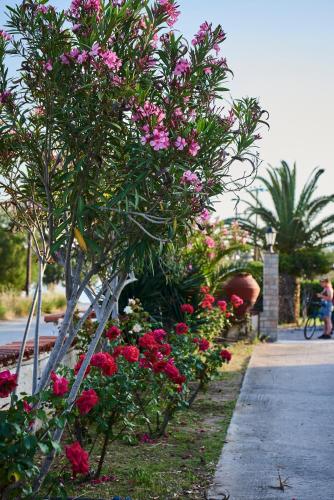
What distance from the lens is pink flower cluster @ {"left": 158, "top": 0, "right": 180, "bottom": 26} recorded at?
178 inches

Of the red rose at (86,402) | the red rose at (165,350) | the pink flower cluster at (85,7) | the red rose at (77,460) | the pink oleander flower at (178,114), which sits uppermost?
the pink flower cluster at (85,7)

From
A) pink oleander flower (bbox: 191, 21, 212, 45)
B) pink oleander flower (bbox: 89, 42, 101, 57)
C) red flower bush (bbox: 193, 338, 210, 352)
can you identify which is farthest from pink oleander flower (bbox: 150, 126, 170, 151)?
red flower bush (bbox: 193, 338, 210, 352)

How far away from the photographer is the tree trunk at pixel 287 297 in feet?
90.7

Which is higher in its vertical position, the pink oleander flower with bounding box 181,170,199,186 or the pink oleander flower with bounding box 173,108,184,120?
the pink oleander flower with bounding box 173,108,184,120

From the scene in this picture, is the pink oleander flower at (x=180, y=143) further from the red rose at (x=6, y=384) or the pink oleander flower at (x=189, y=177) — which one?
the red rose at (x=6, y=384)

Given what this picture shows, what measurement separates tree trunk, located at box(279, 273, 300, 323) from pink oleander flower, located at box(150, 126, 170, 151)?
2379 centimetres

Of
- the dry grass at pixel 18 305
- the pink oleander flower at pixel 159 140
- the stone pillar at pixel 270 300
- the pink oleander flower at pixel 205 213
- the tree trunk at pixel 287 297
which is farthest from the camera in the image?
the tree trunk at pixel 287 297

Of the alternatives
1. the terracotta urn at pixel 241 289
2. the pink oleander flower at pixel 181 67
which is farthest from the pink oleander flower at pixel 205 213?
the terracotta urn at pixel 241 289

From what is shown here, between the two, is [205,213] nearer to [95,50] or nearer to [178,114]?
[178,114]

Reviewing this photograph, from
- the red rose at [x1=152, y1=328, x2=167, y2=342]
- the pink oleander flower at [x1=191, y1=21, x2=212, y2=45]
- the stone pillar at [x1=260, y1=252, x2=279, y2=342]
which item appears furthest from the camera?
the stone pillar at [x1=260, y1=252, x2=279, y2=342]

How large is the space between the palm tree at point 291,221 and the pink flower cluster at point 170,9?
2334 cm

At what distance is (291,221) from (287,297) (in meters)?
2.65

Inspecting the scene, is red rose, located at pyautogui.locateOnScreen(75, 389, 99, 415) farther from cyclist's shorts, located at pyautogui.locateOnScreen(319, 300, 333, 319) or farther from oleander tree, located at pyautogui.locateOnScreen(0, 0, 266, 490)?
cyclist's shorts, located at pyautogui.locateOnScreen(319, 300, 333, 319)

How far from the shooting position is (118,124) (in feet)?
14.9
